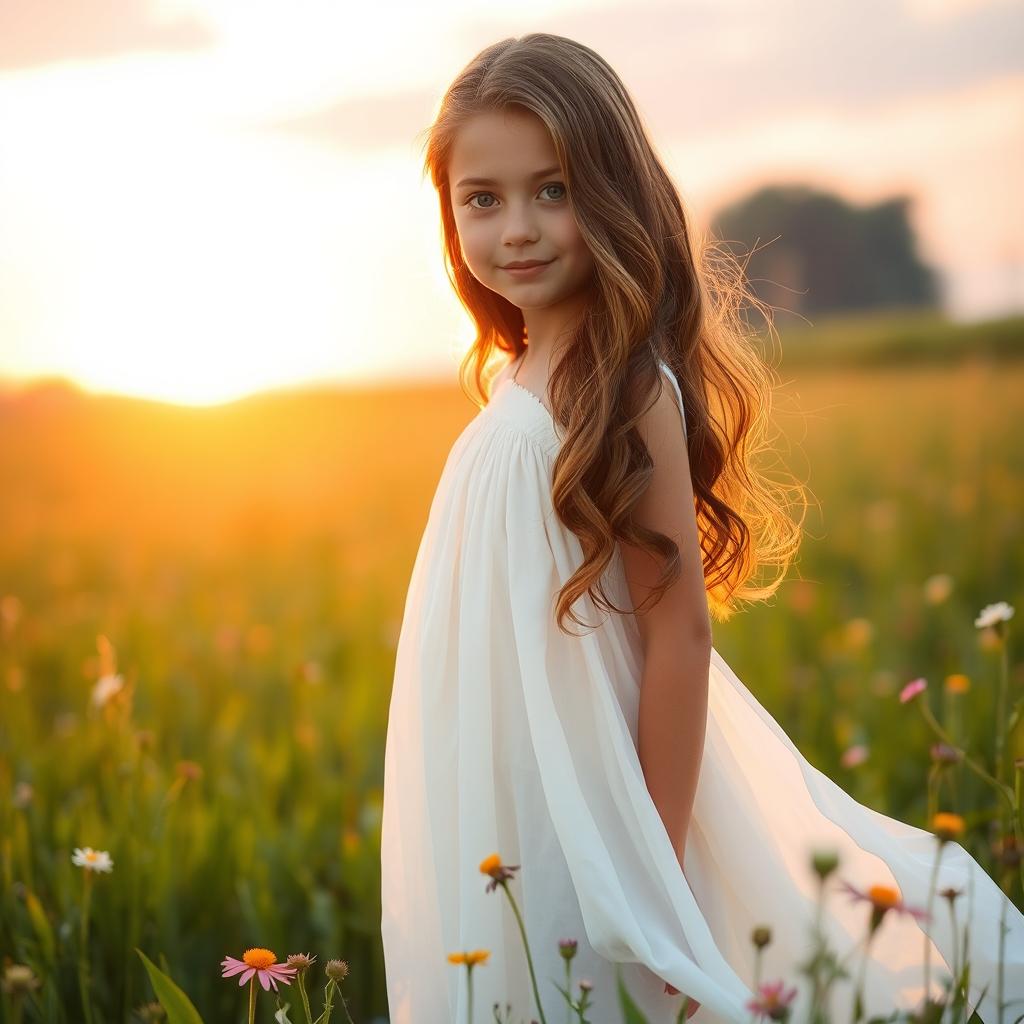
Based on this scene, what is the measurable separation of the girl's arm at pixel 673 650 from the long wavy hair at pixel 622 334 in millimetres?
23

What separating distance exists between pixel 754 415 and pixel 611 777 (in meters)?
0.62

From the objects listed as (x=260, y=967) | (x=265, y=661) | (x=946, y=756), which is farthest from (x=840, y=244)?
(x=260, y=967)

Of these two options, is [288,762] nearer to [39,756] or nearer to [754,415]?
[39,756]

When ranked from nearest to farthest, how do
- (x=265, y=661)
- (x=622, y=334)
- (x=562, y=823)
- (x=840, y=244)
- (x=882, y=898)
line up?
(x=882, y=898), (x=562, y=823), (x=622, y=334), (x=265, y=661), (x=840, y=244)

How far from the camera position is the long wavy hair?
142cm

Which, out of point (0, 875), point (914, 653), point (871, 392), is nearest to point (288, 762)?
point (0, 875)

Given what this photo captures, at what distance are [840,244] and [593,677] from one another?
102 feet

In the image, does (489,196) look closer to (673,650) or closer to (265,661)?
(673,650)

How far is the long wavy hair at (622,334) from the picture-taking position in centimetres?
142

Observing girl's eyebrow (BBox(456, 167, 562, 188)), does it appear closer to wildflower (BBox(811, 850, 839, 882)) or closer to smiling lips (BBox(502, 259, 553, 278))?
smiling lips (BBox(502, 259, 553, 278))

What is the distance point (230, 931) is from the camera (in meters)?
2.15

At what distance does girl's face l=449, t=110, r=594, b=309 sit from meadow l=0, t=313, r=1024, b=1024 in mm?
489

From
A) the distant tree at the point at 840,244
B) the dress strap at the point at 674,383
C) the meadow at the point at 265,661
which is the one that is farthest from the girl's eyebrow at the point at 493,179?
the distant tree at the point at 840,244

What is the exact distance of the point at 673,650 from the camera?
144 cm
